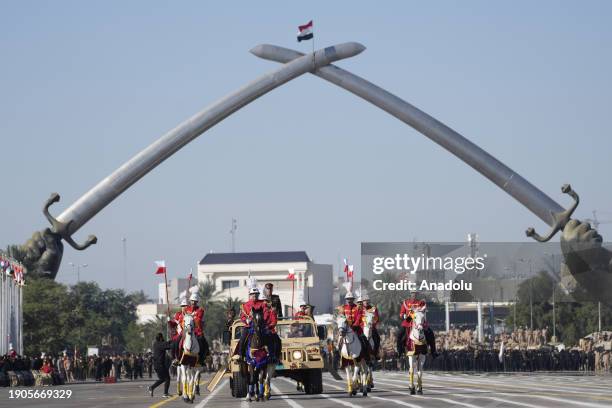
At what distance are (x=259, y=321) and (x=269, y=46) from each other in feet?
253

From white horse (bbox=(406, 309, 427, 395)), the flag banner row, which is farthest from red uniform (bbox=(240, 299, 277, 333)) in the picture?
the flag banner row

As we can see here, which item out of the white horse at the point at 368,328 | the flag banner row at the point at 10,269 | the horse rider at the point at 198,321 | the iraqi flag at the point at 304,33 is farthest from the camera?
the iraqi flag at the point at 304,33

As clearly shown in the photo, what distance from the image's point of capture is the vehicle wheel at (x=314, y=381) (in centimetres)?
3322

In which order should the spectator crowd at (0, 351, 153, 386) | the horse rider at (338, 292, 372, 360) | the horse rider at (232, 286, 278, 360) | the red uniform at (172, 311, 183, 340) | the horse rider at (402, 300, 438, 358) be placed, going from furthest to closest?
1. the spectator crowd at (0, 351, 153, 386)
2. the horse rider at (338, 292, 372, 360)
3. the red uniform at (172, 311, 183, 340)
4. the horse rider at (402, 300, 438, 358)
5. the horse rider at (232, 286, 278, 360)

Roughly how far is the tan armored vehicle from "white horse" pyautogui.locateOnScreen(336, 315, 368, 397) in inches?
38.2

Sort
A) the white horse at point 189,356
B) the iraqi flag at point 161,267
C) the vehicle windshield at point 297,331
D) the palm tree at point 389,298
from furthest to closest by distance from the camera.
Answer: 1. the palm tree at point 389,298
2. the iraqi flag at point 161,267
3. the vehicle windshield at point 297,331
4. the white horse at point 189,356

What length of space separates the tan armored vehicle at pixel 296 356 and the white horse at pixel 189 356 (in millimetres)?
1001

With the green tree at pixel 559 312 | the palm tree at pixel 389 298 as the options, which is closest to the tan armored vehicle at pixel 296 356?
the green tree at pixel 559 312

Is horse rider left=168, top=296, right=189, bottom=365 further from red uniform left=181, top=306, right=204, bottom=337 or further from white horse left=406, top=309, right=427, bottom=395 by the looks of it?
white horse left=406, top=309, right=427, bottom=395

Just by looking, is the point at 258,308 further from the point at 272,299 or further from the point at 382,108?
the point at 382,108

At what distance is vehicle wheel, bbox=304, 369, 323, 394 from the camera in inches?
1308

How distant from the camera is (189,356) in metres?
31.1

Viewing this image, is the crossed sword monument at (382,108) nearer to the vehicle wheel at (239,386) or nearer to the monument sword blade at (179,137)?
the monument sword blade at (179,137)

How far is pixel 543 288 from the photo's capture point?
124312 mm
